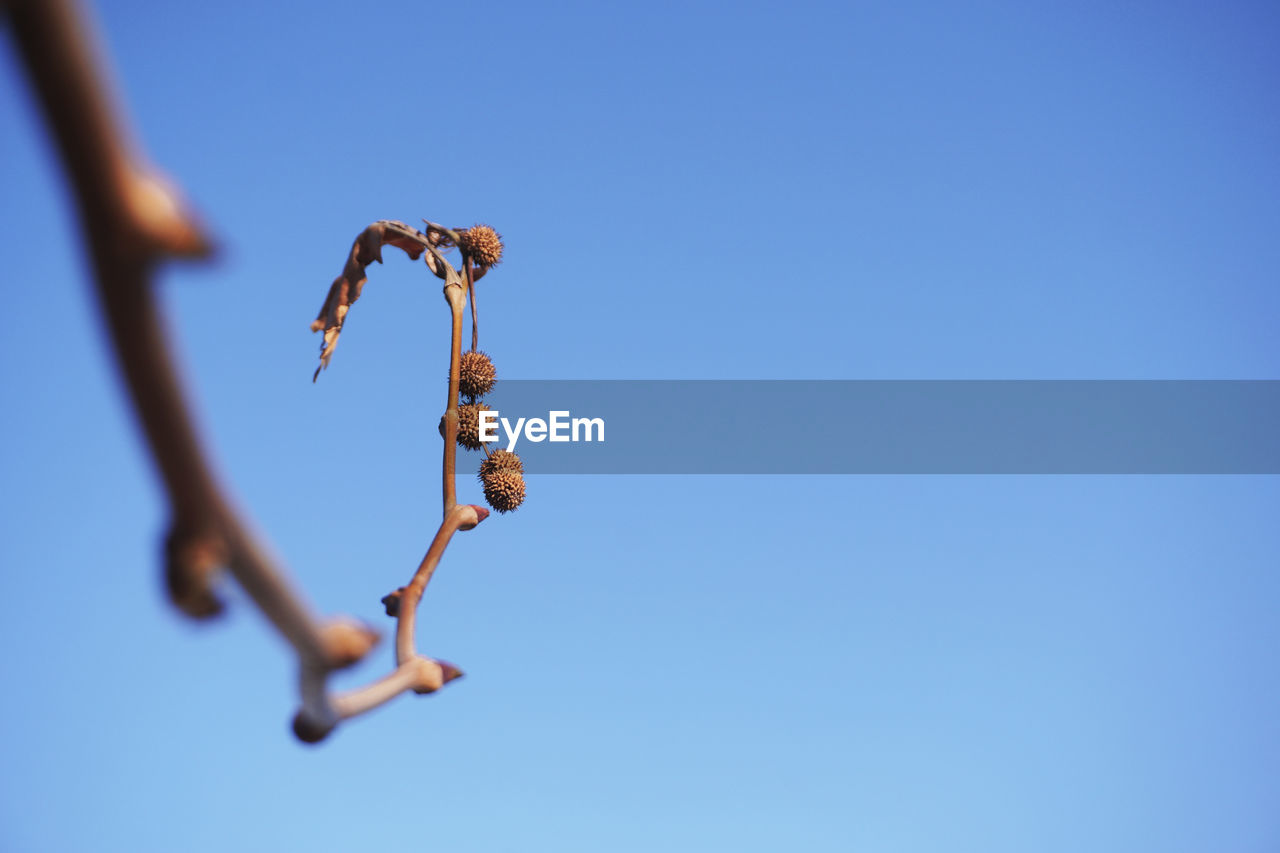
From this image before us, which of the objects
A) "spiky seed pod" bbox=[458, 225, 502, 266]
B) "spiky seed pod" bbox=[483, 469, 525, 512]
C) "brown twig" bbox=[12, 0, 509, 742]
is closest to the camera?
"brown twig" bbox=[12, 0, 509, 742]

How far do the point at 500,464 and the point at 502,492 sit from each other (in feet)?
0.43

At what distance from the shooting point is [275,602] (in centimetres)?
100

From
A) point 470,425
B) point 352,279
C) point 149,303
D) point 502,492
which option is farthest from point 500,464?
point 149,303

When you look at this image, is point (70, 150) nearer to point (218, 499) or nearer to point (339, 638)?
point (218, 499)

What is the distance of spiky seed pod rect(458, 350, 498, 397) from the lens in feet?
8.33

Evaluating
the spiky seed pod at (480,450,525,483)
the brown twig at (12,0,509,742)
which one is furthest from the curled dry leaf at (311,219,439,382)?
the brown twig at (12,0,509,742)

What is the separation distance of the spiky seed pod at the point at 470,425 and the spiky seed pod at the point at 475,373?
4 cm

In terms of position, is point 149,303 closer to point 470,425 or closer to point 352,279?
point 352,279

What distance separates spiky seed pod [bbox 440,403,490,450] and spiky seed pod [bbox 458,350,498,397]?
0.04 meters

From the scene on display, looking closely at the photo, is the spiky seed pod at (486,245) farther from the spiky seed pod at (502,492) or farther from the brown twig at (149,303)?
the brown twig at (149,303)

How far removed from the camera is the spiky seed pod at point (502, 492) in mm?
2971

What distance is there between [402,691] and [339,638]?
1.88 feet

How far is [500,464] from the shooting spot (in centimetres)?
308

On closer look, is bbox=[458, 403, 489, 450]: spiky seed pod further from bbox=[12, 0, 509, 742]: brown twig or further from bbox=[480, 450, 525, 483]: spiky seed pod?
bbox=[12, 0, 509, 742]: brown twig
